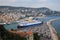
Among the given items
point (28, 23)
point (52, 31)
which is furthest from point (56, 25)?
point (28, 23)

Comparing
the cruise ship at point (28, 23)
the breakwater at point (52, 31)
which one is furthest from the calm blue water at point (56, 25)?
the cruise ship at point (28, 23)

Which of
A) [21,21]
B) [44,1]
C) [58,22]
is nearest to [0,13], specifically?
[21,21]

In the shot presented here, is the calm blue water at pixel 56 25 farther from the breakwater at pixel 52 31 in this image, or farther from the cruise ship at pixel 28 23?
the cruise ship at pixel 28 23

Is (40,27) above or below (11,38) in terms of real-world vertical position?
above

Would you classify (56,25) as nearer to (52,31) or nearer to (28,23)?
(52,31)

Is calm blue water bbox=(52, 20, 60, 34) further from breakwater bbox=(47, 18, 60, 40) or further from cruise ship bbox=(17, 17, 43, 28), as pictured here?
cruise ship bbox=(17, 17, 43, 28)

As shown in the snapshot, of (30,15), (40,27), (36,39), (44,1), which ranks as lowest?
(36,39)

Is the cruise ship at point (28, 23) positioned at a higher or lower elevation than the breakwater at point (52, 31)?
higher

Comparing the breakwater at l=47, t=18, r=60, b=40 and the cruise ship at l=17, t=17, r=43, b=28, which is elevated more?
the cruise ship at l=17, t=17, r=43, b=28

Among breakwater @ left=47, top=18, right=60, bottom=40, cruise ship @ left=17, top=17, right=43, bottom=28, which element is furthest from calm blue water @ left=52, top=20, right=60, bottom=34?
cruise ship @ left=17, top=17, right=43, bottom=28

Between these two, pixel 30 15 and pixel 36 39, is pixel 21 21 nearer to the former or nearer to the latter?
pixel 30 15
